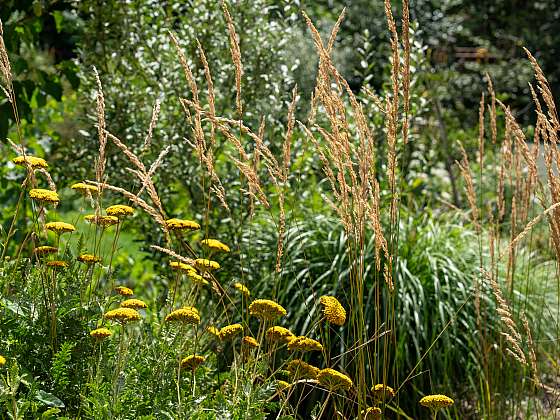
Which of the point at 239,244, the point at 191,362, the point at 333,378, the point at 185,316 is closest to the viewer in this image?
the point at 333,378

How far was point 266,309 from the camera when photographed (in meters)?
1.96

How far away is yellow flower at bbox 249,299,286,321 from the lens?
1.94 m

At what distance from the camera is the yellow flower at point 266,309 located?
194 centimetres

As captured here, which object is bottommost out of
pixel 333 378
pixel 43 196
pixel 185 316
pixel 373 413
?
pixel 373 413

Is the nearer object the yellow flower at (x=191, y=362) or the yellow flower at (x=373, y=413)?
the yellow flower at (x=373, y=413)

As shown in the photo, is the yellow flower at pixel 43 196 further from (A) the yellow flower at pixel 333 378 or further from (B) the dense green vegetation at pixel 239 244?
(A) the yellow flower at pixel 333 378

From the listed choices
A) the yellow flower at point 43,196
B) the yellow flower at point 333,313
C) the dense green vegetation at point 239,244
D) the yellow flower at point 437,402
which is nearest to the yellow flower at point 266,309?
the dense green vegetation at point 239,244

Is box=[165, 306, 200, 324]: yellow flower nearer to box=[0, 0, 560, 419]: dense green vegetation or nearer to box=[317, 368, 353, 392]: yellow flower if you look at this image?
box=[0, 0, 560, 419]: dense green vegetation

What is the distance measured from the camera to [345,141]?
6.39 feet

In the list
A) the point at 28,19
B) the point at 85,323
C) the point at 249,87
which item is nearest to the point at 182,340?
the point at 85,323

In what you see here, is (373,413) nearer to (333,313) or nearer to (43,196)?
(333,313)

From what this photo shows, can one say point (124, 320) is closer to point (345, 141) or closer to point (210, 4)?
point (345, 141)

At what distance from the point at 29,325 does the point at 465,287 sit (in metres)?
1.92

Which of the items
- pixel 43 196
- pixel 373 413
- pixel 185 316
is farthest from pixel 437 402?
pixel 43 196
